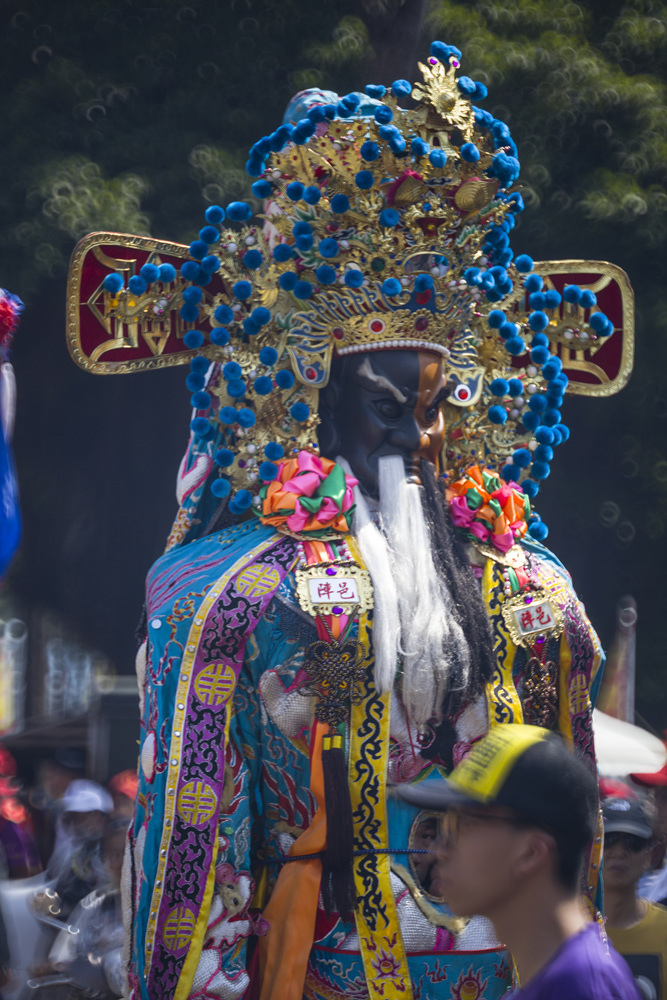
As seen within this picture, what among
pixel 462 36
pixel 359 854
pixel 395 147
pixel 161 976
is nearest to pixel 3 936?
pixel 161 976

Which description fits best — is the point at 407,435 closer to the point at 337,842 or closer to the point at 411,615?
the point at 411,615

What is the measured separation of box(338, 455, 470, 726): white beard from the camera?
3.74 metres

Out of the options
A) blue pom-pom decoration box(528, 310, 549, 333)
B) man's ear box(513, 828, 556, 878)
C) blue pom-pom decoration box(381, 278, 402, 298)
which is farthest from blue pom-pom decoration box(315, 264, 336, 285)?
man's ear box(513, 828, 556, 878)

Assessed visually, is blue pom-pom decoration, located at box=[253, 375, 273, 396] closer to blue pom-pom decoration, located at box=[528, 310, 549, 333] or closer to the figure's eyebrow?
the figure's eyebrow

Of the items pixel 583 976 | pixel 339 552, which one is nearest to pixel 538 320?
pixel 339 552

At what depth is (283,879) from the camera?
369 cm

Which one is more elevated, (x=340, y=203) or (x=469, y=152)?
(x=469, y=152)

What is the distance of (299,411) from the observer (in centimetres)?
398

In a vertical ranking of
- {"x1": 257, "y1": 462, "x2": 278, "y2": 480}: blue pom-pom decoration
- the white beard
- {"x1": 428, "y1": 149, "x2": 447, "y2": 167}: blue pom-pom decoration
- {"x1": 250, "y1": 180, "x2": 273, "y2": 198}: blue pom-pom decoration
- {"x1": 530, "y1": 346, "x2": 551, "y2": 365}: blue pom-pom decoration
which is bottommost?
the white beard

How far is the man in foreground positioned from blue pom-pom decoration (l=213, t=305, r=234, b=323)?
205 cm

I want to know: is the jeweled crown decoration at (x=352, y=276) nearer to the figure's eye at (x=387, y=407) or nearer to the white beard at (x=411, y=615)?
the figure's eye at (x=387, y=407)

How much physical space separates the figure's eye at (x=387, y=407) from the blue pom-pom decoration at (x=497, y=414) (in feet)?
1.20

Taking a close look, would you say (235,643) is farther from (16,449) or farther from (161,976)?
(16,449)

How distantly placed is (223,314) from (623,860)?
2.20m
